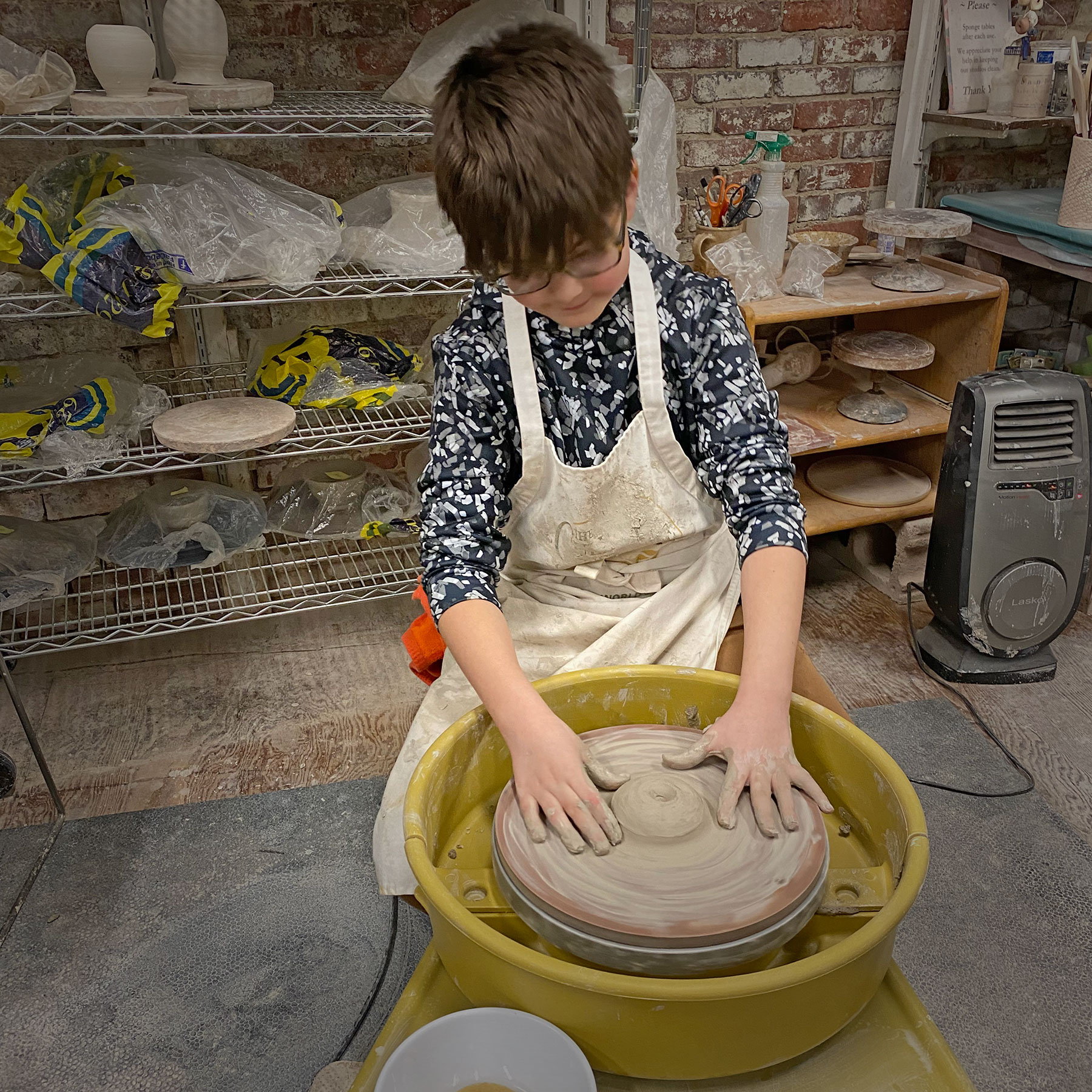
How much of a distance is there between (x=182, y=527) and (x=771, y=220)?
5.02ft

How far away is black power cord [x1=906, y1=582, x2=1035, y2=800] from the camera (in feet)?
6.05

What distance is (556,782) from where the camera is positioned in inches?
36.3

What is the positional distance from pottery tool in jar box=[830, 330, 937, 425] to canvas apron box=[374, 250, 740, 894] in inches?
45.8

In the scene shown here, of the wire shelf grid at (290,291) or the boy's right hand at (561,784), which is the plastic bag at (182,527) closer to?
the wire shelf grid at (290,291)

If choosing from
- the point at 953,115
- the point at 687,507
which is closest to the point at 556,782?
the point at 687,507

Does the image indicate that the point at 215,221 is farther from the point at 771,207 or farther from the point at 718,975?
the point at 718,975

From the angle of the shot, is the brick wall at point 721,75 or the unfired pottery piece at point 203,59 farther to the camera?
the brick wall at point 721,75

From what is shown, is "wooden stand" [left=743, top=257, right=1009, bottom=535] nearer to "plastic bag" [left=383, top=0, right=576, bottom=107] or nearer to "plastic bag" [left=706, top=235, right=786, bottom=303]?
"plastic bag" [left=706, top=235, right=786, bottom=303]

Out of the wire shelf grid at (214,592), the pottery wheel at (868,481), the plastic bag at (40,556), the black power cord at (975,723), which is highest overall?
the plastic bag at (40,556)

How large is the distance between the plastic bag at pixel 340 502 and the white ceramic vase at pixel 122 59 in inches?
35.7

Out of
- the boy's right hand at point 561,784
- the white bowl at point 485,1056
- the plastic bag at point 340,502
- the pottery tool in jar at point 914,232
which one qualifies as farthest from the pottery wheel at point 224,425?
the pottery tool in jar at point 914,232

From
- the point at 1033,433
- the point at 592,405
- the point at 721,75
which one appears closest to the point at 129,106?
the point at 592,405

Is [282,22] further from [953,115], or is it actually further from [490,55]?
[953,115]

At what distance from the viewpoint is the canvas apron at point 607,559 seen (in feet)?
3.85
